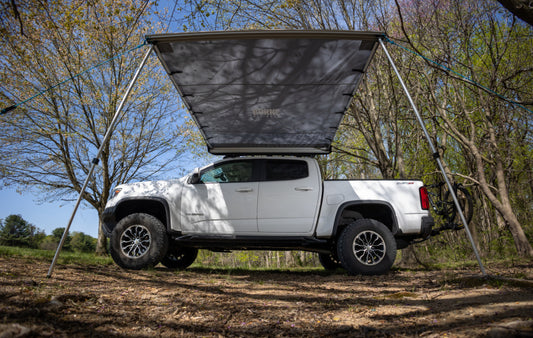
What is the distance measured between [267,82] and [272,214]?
211 cm

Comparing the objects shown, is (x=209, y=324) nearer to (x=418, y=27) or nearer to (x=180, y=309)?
(x=180, y=309)

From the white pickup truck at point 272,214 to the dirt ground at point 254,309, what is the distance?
110 centimetres

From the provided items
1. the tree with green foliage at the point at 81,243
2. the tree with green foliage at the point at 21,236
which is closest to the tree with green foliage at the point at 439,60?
the tree with green foliage at the point at 21,236

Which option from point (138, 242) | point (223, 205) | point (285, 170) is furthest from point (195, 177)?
point (285, 170)

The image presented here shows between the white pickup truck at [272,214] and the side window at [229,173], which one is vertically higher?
the side window at [229,173]

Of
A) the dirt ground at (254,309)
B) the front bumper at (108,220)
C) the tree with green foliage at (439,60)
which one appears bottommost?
the dirt ground at (254,309)

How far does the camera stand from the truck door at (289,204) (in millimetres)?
5738

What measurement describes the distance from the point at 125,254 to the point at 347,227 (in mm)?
3630

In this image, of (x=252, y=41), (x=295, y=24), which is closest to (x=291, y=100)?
(x=252, y=41)

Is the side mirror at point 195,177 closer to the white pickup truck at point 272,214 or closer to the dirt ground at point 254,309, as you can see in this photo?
the white pickup truck at point 272,214

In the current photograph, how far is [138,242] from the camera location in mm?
5754

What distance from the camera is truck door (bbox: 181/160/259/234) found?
19.0ft

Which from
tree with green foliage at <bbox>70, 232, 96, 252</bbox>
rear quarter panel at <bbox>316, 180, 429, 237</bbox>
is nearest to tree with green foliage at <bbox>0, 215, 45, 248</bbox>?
tree with green foliage at <bbox>70, 232, 96, 252</bbox>

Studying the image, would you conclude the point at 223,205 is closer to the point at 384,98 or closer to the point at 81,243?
the point at 384,98
